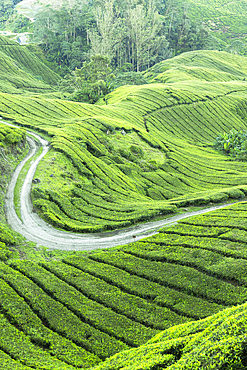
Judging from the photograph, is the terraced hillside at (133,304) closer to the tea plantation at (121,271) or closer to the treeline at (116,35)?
the tea plantation at (121,271)

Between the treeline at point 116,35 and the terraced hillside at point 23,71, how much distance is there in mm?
12689

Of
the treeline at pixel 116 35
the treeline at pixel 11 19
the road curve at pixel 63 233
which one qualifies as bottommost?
the road curve at pixel 63 233

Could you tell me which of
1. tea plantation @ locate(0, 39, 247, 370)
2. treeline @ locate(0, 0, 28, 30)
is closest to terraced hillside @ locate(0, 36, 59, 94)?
tea plantation @ locate(0, 39, 247, 370)

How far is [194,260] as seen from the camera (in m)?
21.4

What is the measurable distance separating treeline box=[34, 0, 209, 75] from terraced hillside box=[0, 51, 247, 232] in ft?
182

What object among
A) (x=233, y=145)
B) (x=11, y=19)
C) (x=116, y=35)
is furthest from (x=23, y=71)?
(x=11, y=19)

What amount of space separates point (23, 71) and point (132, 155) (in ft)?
292

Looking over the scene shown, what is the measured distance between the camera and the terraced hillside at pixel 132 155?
108 feet

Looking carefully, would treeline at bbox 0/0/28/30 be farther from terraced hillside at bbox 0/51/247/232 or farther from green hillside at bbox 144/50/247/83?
terraced hillside at bbox 0/51/247/232

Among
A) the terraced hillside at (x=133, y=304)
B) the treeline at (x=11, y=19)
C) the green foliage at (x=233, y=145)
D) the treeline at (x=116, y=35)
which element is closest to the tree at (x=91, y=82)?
the treeline at (x=116, y=35)

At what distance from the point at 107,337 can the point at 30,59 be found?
140m

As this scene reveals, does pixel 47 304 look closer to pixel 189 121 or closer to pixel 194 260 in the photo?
pixel 194 260

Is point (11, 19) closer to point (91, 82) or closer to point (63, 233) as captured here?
point (91, 82)

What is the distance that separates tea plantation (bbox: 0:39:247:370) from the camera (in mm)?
14070
